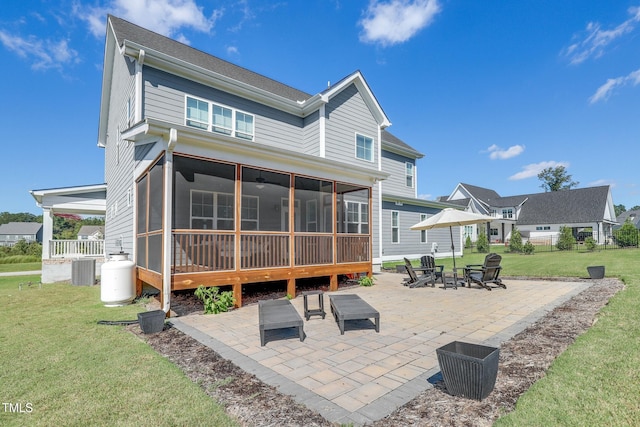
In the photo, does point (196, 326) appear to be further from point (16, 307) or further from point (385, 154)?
point (385, 154)

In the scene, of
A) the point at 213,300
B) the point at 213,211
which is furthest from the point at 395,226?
the point at 213,300

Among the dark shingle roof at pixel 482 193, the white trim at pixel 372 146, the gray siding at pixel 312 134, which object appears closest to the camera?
the gray siding at pixel 312 134

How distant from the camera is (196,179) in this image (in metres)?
9.83

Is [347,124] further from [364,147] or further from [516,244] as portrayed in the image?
[516,244]

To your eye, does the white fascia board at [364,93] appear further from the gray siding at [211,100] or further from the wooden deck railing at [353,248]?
the wooden deck railing at [353,248]

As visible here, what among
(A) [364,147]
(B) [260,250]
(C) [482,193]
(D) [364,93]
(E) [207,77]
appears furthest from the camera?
(C) [482,193]

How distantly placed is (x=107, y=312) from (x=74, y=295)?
11.5 feet

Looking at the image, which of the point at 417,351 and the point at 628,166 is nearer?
the point at 417,351

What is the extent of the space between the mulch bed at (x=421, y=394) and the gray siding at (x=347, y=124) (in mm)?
8938

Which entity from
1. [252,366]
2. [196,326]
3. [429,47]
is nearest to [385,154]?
[429,47]

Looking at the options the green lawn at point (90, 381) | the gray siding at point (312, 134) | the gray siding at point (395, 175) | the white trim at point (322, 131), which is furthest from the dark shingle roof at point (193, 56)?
the green lawn at point (90, 381)

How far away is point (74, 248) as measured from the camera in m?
14.0

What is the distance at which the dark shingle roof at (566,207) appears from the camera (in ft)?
116

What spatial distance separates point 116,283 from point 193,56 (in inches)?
351
